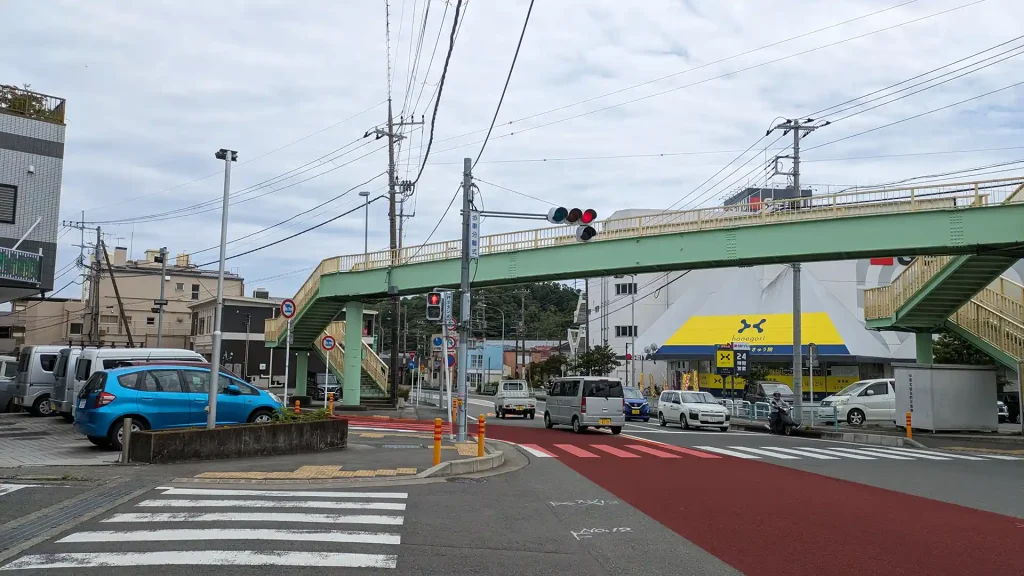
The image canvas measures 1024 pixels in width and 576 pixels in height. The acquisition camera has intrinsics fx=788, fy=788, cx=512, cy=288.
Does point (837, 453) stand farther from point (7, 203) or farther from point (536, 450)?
point (7, 203)

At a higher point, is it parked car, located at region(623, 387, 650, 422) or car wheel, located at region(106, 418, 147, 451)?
car wheel, located at region(106, 418, 147, 451)

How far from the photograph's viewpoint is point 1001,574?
7293mm

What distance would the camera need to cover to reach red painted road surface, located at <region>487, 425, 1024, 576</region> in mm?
7695

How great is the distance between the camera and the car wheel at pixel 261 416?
55.6ft

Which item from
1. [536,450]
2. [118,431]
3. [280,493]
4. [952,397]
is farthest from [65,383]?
[952,397]

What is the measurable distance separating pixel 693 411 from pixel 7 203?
2540 cm

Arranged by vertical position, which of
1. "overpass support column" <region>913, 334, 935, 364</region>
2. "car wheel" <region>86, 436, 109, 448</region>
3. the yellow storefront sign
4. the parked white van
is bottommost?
"car wheel" <region>86, 436, 109, 448</region>

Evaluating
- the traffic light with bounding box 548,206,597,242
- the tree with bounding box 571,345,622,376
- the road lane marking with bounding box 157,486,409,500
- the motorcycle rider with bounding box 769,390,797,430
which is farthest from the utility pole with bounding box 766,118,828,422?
the tree with bounding box 571,345,622,376

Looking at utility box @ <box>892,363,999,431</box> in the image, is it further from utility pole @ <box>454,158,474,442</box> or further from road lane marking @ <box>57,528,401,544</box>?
road lane marking @ <box>57,528,401,544</box>

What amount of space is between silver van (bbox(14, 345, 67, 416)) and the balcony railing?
786 centimetres

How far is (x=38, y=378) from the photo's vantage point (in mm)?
25016

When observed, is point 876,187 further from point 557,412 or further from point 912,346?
point 912,346

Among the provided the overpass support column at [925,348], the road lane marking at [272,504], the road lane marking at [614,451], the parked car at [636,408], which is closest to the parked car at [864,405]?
the overpass support column at [925,348]

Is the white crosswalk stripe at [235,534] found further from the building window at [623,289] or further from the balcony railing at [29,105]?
the building window at [623,289]
